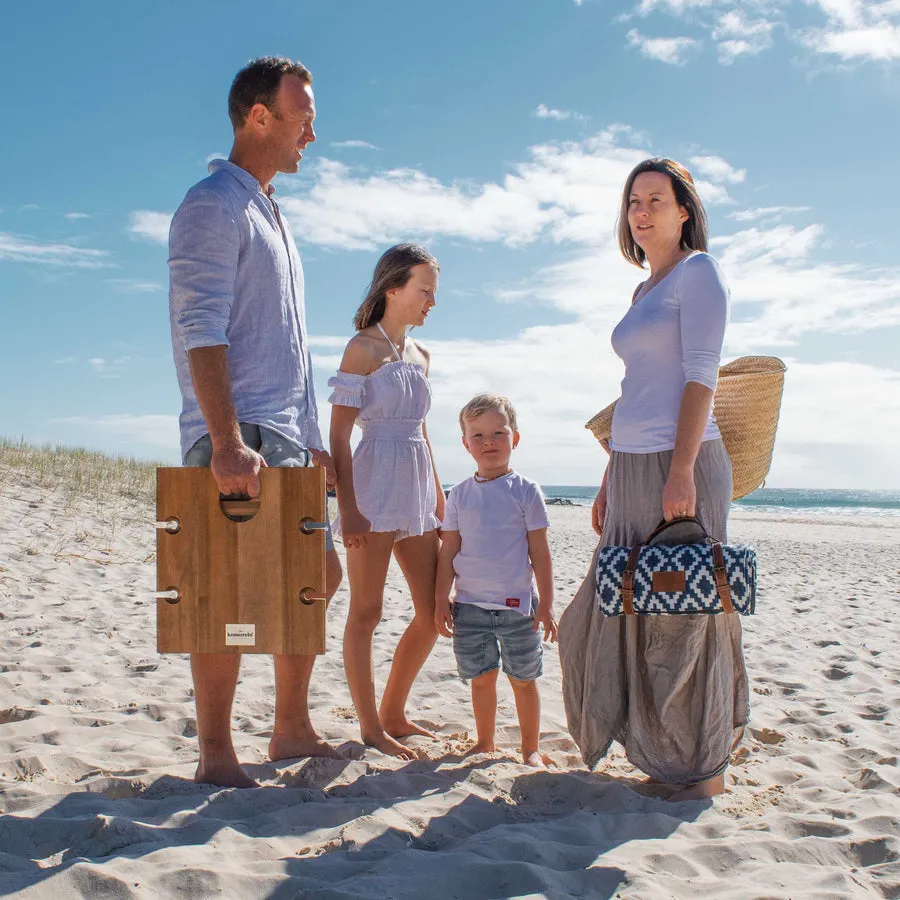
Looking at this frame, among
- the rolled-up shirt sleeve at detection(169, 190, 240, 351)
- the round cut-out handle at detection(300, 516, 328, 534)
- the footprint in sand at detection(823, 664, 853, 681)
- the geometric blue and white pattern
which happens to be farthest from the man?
the footprint in sand at detection(823, 664, 853, 681)

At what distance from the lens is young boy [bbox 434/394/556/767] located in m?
3.50

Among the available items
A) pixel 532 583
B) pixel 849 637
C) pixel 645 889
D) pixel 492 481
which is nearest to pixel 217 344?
pixel 492 481

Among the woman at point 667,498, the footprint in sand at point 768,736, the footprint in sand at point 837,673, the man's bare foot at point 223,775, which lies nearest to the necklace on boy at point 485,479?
the woman at point 667,498

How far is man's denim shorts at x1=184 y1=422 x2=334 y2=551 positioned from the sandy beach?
2.93ft

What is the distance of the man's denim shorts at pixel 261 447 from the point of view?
2729mm

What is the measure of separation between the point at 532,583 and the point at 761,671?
2.33m

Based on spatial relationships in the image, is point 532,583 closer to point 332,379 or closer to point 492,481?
point 492,481

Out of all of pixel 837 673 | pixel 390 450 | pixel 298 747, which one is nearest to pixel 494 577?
pixel 390 450

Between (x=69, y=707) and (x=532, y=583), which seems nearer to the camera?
(x=532, y=583)

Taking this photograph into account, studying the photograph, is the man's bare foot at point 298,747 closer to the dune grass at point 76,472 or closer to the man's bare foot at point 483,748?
the man's bare foot at point 483,748

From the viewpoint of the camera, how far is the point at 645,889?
221cm

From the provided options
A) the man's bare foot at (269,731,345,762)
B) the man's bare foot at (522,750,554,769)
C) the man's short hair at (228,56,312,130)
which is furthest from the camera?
the man's bare foot at (522,750,554,769)

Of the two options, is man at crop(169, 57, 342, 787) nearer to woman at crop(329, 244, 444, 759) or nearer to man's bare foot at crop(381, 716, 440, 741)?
woman at crop(329, 244, 444, 759)

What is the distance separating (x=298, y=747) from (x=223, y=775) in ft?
1.39
